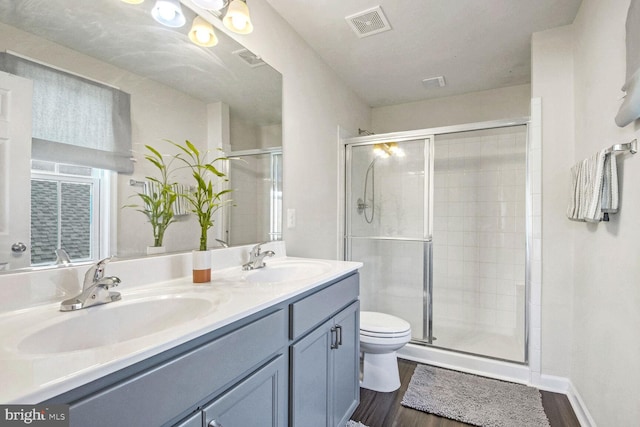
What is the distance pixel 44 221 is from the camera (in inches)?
36.9

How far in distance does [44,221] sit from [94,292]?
0.27 m

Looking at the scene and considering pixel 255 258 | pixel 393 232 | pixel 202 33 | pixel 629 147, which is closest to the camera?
pixel 629 147

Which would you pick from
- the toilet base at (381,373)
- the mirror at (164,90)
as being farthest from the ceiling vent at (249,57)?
the toilet base at (381,373)

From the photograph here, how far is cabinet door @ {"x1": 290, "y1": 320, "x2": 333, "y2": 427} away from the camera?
114cm

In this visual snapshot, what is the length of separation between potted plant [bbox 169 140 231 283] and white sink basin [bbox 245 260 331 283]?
34 cm

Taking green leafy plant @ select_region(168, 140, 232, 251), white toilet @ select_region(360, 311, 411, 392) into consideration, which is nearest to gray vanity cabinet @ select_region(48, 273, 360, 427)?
white toilet @ select_region(360, 311, 411, 392)

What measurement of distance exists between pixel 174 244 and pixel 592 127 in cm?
223

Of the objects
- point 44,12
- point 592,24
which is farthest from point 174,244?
point 592,24

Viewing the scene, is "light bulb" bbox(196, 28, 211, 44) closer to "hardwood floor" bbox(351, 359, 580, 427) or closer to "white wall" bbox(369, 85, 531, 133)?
"hardwood floor" bbox(351, 359, 580, 427)

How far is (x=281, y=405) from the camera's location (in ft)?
3.48

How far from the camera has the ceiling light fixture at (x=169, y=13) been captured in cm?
126

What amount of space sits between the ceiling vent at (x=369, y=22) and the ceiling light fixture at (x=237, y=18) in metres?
0.77

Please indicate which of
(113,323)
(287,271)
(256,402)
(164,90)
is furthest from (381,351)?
(164,90)

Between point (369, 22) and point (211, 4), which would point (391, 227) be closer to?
point (369, 22)
